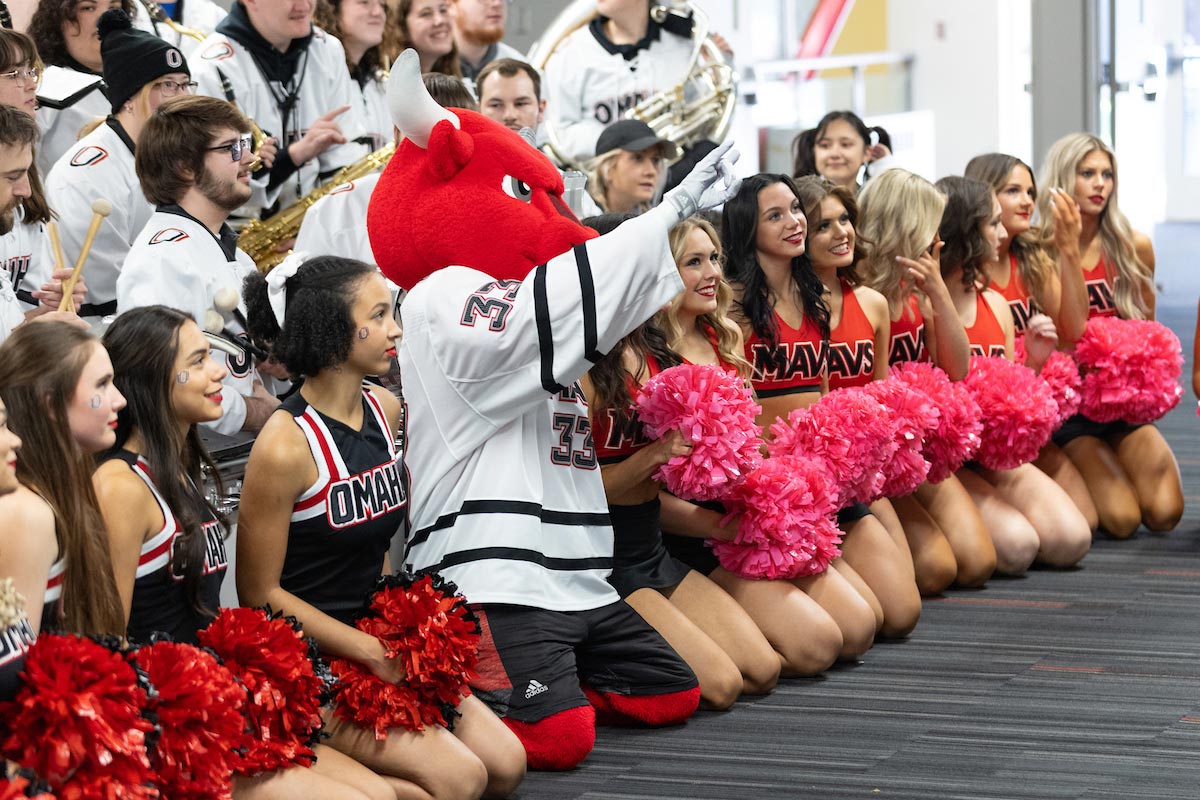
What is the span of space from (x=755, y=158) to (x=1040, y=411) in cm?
494

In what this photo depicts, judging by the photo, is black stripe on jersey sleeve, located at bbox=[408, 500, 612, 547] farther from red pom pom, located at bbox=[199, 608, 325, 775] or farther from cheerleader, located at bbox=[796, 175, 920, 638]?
cheerleader, located at bbox=[796, 175, 920, 638]

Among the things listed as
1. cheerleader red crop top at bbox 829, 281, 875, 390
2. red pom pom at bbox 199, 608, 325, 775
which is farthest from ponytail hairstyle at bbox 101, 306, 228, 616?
cheerleader red crop top at bbox 829, 281, 875, 390

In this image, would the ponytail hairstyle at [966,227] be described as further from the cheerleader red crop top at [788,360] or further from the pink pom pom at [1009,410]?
the cheerleader red crop top at [788,360]

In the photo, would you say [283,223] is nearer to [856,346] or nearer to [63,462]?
[856,346]

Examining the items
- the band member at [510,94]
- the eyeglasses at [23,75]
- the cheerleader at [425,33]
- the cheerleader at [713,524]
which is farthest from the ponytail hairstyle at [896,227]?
the eyeglasses at [23,75]

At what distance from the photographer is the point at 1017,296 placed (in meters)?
5.41

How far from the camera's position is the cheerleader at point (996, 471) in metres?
5.06

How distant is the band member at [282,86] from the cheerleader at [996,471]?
1.86 meters

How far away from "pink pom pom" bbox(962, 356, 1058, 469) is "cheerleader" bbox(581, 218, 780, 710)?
1.23m

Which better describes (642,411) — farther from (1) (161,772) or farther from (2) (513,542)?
(1) (161,772)

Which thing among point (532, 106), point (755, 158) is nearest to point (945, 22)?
point (755, 158)

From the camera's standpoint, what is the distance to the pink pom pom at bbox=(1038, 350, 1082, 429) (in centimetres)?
528

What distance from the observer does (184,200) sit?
3.82 metres

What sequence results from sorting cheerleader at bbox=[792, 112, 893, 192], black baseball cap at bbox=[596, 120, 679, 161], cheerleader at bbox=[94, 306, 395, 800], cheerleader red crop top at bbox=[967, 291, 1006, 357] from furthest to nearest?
cheerleader at bbox=[792, 112, 893, 192], black baseball cap at bbox=[596, 120, 679, 161], cheerleader red crop top at bbox=[967, 291, 1006, 357], cheerleader at bbox=[94, 306, 395, 800]
